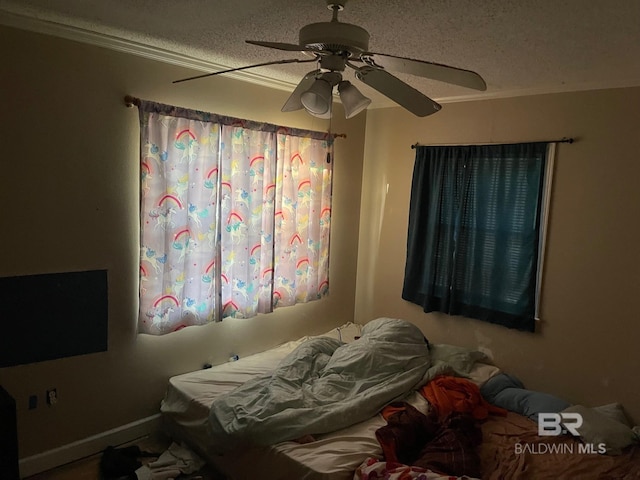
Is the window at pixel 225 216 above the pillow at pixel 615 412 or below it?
above

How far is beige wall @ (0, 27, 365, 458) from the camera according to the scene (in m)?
2.29

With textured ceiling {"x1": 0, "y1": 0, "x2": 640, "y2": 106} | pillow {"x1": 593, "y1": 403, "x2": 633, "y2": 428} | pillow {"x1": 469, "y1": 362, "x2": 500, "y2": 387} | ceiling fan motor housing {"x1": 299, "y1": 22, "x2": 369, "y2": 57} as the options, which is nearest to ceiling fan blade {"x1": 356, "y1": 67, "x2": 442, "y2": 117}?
ceiling fan motor housing {"x1": 299, "y1": 22, "x2": 369, "y2": 57}

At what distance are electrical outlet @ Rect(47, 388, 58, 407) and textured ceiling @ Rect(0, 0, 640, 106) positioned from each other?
194cm

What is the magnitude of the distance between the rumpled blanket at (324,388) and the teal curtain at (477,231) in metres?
0.63

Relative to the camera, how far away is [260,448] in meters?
2.24

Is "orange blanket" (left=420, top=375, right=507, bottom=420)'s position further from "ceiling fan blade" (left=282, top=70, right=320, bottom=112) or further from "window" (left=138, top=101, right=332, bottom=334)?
"ceiling fan blade" (left=282, top=70, right=320, bottom=112)

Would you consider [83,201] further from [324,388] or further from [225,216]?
[324,388]

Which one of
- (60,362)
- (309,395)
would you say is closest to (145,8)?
(60,362)

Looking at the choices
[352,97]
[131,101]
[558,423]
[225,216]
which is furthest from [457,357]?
[131,101]

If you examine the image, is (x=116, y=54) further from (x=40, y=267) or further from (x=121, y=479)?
(x=121, y=479)

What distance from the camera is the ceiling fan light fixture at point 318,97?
1682 millimetres

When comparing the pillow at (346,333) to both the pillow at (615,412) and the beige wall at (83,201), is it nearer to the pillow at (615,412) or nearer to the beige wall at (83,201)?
the beige wall at (83,201)

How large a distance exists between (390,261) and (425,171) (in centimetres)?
86

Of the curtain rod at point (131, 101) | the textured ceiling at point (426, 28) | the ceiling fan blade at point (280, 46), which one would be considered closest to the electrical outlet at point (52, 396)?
the curtain rod at point (131, 101)
